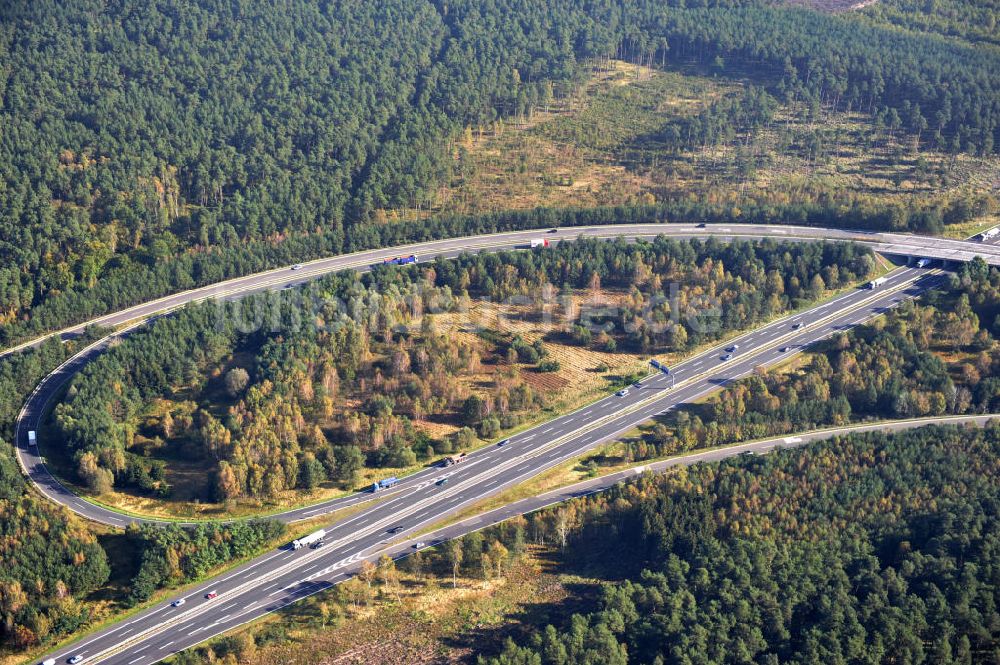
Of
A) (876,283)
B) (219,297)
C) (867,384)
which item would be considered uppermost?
(219,297)

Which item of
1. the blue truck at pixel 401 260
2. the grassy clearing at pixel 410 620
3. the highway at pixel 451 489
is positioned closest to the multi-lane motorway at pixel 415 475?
the highway at pixel 451 489

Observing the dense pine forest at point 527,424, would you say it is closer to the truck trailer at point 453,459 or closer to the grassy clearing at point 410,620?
the grassy clearing at point 410,620

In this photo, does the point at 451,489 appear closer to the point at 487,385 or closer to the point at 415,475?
the point at 415,475

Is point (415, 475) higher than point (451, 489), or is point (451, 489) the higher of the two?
point (415, 475)

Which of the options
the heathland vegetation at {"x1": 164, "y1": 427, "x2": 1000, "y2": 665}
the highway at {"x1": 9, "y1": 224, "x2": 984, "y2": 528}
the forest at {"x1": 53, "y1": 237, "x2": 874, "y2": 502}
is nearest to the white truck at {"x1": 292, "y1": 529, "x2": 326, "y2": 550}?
the highway at {"x1": 9, "y1": 224, "x2": 984, "y2": 528}

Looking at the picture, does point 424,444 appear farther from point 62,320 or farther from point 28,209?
point 28,209

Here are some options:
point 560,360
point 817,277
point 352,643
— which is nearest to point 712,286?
point 817,277

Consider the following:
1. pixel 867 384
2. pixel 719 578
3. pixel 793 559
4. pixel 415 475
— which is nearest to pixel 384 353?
pixel 415 475

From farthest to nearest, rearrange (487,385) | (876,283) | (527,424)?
(876,283)
(487,385)
(527,424)
